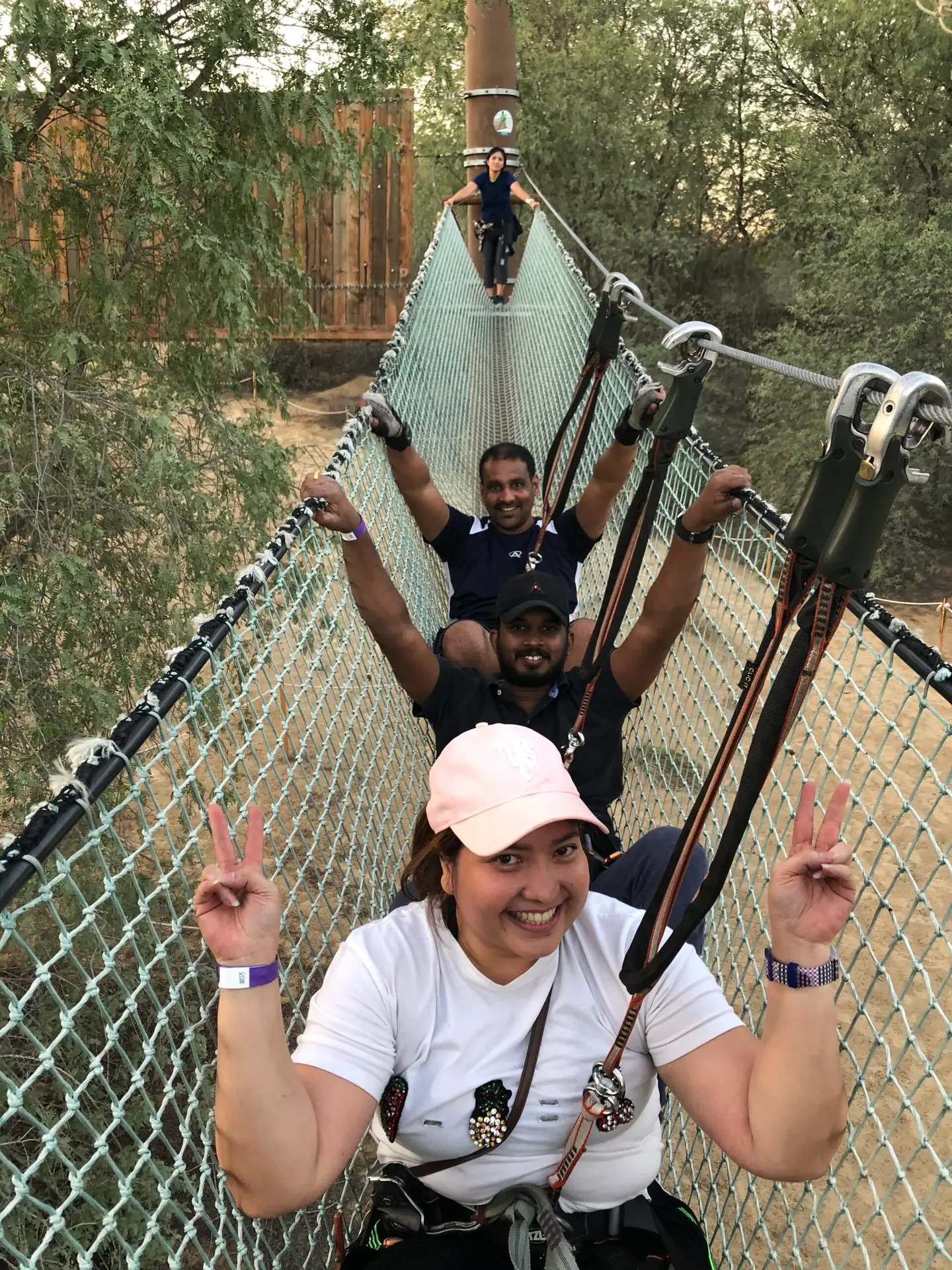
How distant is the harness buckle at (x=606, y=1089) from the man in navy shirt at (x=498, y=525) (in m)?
1.28

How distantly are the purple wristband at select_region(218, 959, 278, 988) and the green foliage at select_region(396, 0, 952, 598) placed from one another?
20.7 feet

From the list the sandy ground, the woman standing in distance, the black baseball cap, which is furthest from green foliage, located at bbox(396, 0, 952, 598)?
the black baseball cap

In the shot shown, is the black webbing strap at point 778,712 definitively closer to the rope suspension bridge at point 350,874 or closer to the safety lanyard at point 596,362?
the rope suspension bridge at point 350,874

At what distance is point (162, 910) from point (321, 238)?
516cm

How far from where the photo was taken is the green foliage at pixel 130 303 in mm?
2170

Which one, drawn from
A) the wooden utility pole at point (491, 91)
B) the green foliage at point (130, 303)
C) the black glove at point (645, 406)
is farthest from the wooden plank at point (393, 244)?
the black glove at point (645, 406)

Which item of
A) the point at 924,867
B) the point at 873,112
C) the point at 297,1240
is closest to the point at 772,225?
the point at 873,112

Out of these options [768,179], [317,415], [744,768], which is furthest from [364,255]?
[744,768]

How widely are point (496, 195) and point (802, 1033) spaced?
5168 mm

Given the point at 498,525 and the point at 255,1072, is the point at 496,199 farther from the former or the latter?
the point at 255,1072

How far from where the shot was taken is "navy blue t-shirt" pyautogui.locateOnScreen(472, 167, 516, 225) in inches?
208

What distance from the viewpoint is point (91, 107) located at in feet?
7.41

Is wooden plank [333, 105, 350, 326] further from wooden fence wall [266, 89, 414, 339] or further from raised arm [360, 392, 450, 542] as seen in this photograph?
raised arm [360, 392, 450, 542]

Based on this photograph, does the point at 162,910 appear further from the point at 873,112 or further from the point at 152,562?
the point at 873,112
